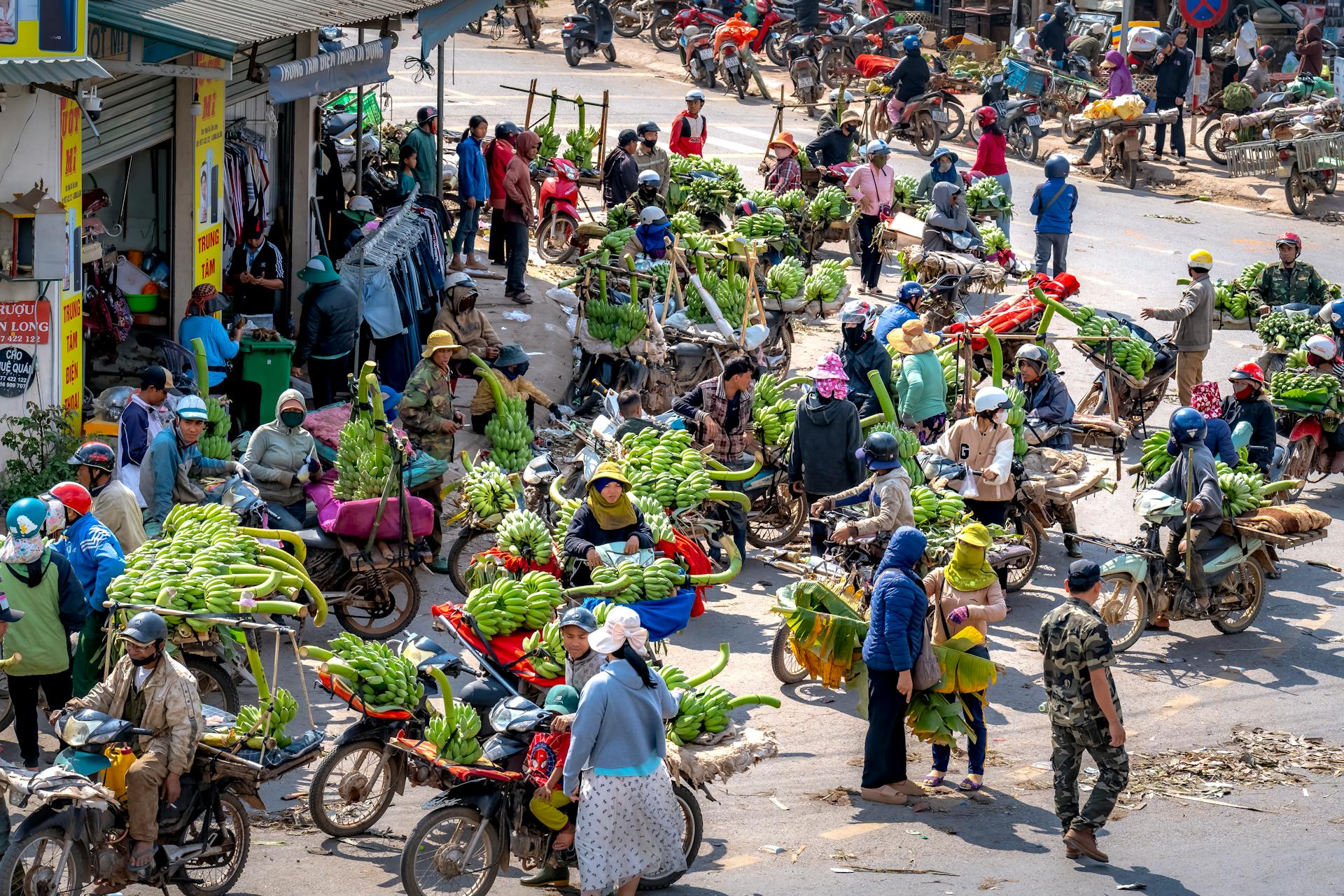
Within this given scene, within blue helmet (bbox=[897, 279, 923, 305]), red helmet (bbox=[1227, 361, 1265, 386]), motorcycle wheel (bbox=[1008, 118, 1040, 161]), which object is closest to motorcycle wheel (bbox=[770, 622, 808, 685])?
red helmet (bbox=[1227, 361, 1265, 386])

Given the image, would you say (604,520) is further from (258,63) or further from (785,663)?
(258,63)

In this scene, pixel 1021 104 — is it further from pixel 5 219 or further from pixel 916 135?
pixel 5 219

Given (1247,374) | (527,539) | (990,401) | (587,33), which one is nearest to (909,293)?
(1247,374)

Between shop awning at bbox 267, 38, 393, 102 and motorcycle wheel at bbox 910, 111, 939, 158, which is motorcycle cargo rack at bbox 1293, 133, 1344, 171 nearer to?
motorcycle wheel at bbox 910, 111, 939, 158

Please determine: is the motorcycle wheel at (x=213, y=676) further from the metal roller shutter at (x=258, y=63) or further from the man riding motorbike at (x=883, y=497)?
the metal roller shutter at (x=258, y=63)

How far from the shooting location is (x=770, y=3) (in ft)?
112

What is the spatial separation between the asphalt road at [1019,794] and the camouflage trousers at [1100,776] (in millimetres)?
237

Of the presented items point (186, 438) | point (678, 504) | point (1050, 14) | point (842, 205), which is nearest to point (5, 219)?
point (186, 438)

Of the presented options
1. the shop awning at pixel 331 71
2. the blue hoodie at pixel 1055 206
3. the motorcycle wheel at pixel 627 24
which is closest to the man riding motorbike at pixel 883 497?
the shop awning at pixel 331 71

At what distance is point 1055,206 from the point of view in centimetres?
1994

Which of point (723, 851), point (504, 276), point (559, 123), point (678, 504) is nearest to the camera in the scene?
point (723, 851)

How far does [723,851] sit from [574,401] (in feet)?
24.7

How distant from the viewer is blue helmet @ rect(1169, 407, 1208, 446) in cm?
1159

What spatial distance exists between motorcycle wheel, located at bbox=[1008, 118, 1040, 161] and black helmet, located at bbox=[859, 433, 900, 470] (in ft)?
57.4
